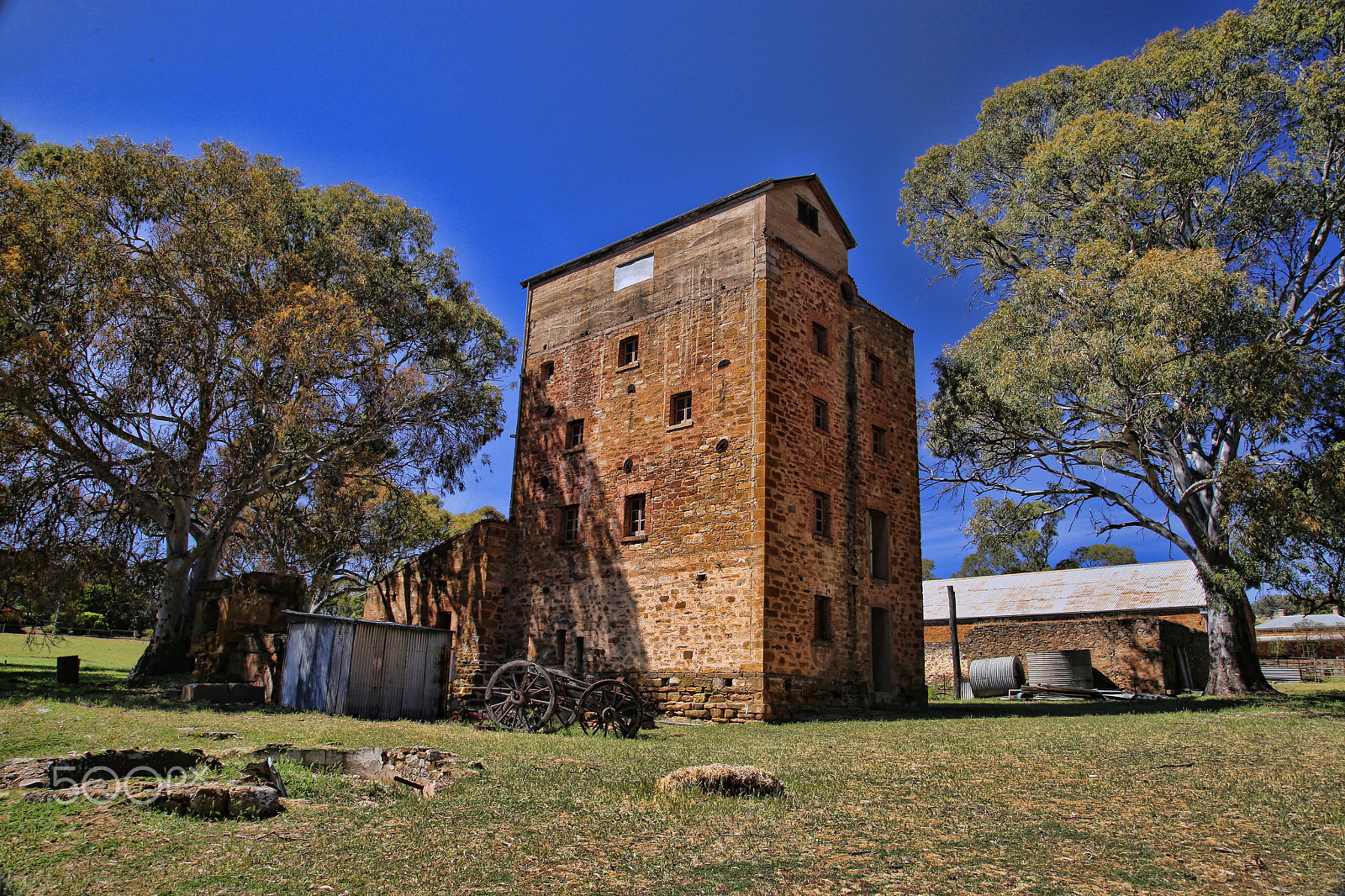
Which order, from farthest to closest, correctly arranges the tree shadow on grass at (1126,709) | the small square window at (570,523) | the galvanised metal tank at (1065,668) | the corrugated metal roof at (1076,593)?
the corrugated metal roof at (1076,593) → the galvanised metal tank at (1065,668) → the small square window at (570,523) → the tree shadow on grass at (1126,709)

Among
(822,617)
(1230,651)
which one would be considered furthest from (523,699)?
(1230,651)

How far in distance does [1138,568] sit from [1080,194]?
2282 cm

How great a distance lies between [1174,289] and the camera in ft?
53.4

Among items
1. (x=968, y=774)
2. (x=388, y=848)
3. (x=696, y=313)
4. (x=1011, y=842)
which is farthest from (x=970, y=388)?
(x=388, y=848)

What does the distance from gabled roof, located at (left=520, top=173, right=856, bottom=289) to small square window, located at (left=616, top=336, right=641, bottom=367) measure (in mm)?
2622

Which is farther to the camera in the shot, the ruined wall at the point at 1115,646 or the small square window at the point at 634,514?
the ruined wall at the point at 1115,646

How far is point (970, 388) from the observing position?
2105 centimetres

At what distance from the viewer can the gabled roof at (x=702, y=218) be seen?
1845cm

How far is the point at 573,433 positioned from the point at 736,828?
15975 millimetres

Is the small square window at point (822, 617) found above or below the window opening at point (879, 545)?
below

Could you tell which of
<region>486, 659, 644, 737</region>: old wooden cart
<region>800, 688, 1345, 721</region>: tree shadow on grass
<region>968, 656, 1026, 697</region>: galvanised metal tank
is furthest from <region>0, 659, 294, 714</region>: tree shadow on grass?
<region>968, 656, 1026, 697</region>: galvanised metal tank

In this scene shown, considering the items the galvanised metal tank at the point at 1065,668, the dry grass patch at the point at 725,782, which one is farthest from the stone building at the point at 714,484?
the galvanised metal tank at the point at 1065,668

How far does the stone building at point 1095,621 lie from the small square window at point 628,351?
63.8 ft

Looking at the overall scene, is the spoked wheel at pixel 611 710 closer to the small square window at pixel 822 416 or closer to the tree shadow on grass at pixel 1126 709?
the tree shadow on grass at pixel 1126 709
